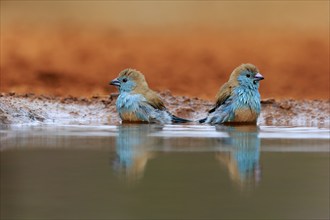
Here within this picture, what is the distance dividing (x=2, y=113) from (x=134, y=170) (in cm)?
434

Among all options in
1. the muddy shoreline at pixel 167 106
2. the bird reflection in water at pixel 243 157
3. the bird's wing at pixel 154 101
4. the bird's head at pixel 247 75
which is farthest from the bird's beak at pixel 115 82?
the bird reflection in water at pixel 243 157

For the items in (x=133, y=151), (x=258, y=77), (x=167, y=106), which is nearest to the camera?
(x=133, y=151)

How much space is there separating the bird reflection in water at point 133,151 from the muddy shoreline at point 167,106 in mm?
2256

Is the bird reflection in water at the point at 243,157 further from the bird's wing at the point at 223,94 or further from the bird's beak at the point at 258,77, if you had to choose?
the bird's beak at the point at 258,77

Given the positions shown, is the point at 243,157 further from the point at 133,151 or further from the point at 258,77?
the point at 258,77

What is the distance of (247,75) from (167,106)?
6.42 feet

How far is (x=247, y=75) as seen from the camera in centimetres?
845

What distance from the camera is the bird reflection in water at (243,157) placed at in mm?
3971

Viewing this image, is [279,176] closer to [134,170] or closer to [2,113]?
[134,170]

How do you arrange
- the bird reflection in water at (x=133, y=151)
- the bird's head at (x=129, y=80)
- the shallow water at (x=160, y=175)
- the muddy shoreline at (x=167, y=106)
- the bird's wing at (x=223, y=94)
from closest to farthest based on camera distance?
the shallow water at (x=160, y=175)
the bird reflection in water at (x=133, y=151)
the bird's wing at (x=223, y=94)
the bird's head at (x=129, y=80)
the muddy shoreline at (x=167, y=106)

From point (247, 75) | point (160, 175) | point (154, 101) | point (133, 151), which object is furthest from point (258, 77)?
point (160, 175)

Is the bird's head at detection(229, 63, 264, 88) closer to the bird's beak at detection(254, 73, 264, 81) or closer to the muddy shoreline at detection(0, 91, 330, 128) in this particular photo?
the bird's beak at detection(254, 73, 264, 81)

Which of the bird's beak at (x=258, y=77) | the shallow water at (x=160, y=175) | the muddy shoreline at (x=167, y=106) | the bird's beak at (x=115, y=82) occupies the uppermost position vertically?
the bird's beak at (x=258, y=77)

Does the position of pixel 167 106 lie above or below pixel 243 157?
above
